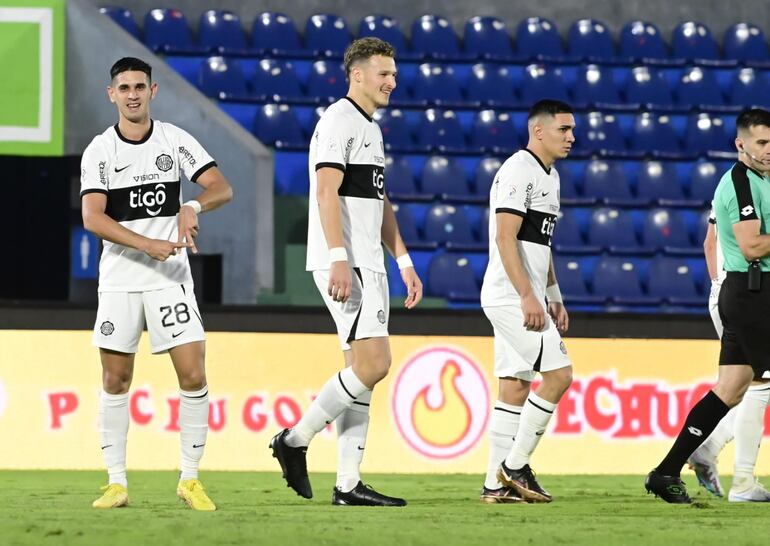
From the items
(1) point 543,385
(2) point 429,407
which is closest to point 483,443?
(2) point 429,407

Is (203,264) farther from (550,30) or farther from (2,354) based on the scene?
(550,30)

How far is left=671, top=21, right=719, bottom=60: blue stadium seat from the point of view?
15.5m

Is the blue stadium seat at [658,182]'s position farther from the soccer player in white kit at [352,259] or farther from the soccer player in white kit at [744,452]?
the soccer player in white kit at [352,259]

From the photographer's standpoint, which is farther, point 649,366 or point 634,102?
point 634,102

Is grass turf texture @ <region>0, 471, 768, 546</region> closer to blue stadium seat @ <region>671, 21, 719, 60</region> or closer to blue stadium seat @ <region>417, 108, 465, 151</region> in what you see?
blue stadium seat @ <region>417, 108, 465, 151</region>

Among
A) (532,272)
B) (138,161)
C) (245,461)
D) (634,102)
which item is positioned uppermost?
(634,102)

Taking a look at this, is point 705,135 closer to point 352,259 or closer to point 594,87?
point 594,87

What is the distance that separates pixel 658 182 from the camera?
13359mm

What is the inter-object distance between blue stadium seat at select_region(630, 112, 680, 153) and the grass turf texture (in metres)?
6.56

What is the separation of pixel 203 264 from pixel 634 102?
17.7 feet

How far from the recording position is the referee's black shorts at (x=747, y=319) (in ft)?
21.2

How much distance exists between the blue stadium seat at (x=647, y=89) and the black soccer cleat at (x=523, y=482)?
27.7 feet

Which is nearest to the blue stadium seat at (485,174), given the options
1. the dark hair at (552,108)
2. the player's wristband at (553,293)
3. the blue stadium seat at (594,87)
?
the blue stadium seat at (594,87)

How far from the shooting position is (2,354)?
29.9 feet
